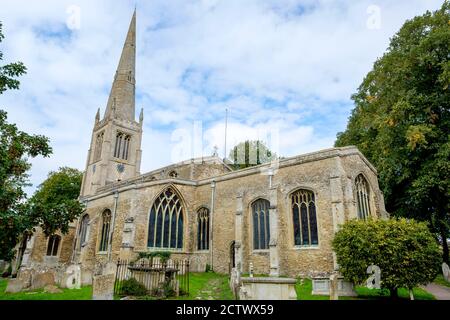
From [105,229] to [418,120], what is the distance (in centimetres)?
2354

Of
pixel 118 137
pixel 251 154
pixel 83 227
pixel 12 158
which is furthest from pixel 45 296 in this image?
pixel 251 154

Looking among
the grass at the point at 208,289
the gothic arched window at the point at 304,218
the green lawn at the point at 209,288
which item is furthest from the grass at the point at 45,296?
the gothic arched window at the point at 304,218

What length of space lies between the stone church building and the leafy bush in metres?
5.07

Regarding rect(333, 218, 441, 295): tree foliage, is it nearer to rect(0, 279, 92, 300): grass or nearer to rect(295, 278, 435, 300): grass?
rect(295, 278, 435, 300): grass

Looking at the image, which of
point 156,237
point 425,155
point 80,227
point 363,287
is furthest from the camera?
point 80,227

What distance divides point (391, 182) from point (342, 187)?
6482 mm

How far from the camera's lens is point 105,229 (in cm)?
2323

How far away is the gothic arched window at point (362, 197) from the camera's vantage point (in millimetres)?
18364

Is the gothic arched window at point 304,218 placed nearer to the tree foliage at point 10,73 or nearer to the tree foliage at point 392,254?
the tree foliage at point 392,254

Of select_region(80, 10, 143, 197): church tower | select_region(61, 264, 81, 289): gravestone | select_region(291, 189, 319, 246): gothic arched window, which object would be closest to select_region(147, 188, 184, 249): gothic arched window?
select_region(61, 264, 81, 289): gravestone

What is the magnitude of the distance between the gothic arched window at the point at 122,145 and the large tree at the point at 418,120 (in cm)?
3356
